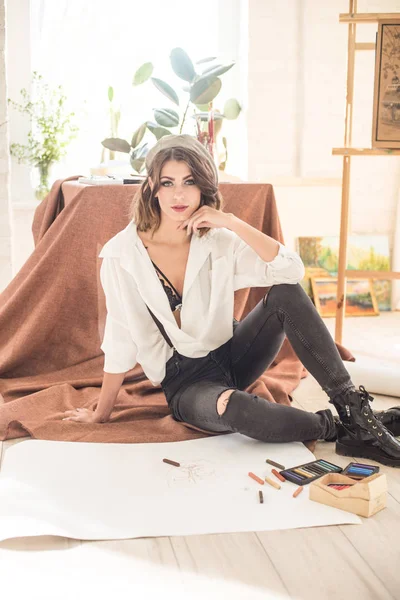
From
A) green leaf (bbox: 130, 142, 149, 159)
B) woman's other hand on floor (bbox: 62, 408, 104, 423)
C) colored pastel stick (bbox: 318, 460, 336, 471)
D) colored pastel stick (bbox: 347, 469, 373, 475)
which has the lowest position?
colored pastel stick (bbox: 318, 460, 336, 471)

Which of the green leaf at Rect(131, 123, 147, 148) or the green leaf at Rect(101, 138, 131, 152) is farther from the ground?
the green leaf at Rect(131, 123, 147, 148)

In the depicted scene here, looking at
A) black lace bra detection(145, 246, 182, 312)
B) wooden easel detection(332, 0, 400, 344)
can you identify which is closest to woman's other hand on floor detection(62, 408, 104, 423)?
black lace bra detection(145, 246, 182, 312)

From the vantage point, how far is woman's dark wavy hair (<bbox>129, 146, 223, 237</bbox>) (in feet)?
7.02

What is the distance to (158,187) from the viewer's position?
217cm

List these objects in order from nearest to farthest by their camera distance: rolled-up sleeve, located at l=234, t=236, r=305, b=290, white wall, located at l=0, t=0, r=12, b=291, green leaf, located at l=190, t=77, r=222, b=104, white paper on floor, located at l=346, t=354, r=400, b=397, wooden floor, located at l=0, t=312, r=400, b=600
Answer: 1. wooden floor, located at l=0, t=312, r=400, b=600
2. rolled-up sleeve, located at l=234, t=236, r=305, b=290
3. white paper on floor, located at l=346, t=354, r=400, b=397
4. white wall, located at l=0, t=0, r=12, b=291
5. green leaf, located at l=190, t=77, r=222, b=104

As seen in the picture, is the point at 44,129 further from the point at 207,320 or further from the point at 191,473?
the point at 191,473

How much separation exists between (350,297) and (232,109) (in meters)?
1.19

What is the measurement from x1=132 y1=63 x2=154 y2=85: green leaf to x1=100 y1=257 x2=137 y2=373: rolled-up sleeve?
7.14 ft

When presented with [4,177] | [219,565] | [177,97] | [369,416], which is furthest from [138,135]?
[219,565]

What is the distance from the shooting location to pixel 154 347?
2244 millimetres

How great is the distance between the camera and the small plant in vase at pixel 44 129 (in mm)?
4137

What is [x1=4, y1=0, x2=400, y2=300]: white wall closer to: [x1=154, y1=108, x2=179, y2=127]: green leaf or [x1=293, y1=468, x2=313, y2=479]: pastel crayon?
[x1=154, y1=108, x2=179, y2=127]: green leaf

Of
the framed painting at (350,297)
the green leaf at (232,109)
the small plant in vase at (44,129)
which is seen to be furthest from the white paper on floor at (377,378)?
the small plant in vase at (44,129)

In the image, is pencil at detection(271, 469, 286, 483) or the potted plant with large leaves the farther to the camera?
the potted plant with large leaves
